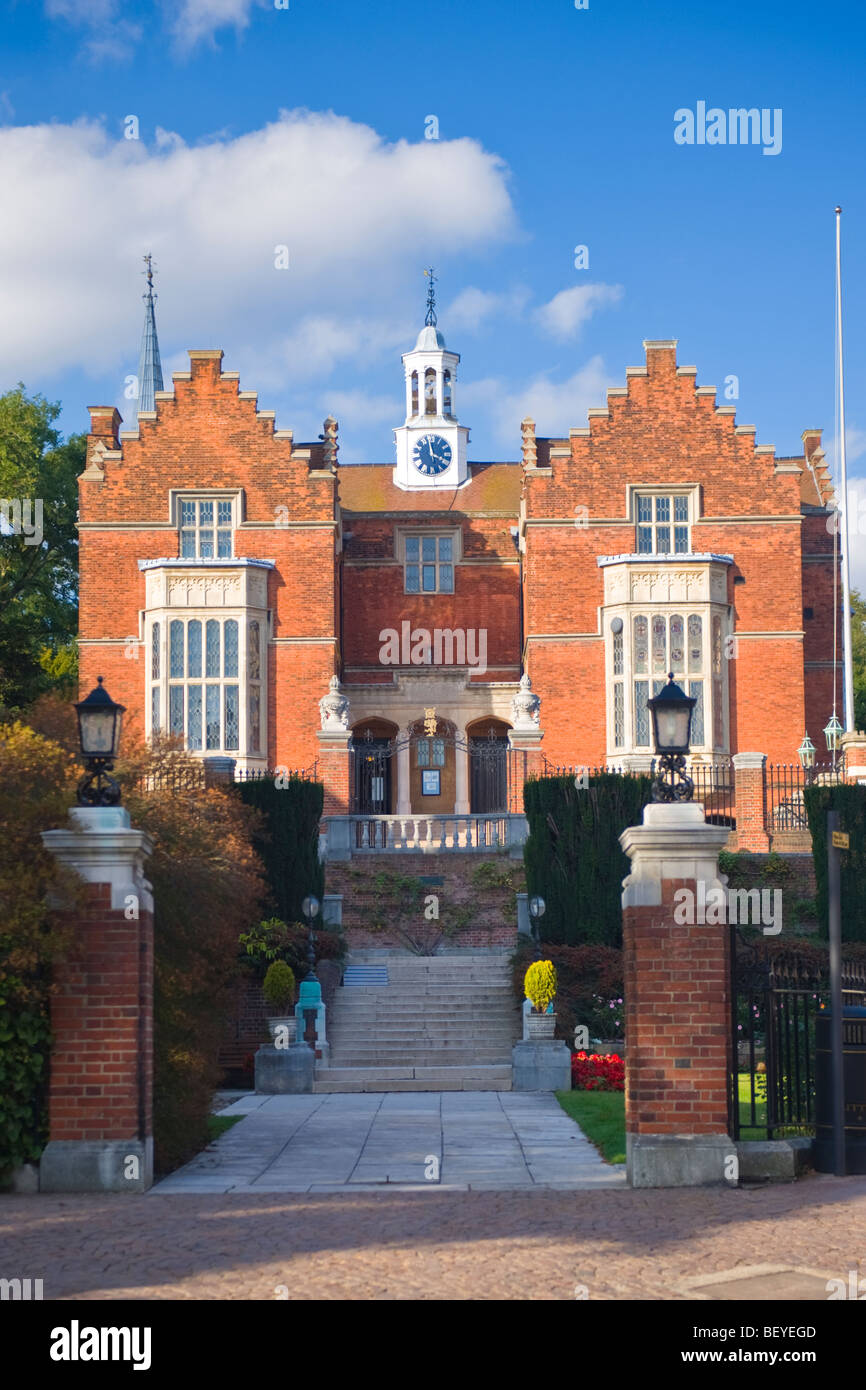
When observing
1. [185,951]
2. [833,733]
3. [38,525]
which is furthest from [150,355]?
[185,951]

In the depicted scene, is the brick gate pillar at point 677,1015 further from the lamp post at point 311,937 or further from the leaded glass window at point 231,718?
the leaded glass window at point 231,718

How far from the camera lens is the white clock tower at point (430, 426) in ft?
136

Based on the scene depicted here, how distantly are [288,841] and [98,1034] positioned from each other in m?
13.5

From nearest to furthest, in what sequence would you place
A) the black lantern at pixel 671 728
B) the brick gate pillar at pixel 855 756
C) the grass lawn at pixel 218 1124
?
the black lantern at pixel 671 728
the grass lawn at pixel 218 1124
the brick gate pillar at pixel 855 756

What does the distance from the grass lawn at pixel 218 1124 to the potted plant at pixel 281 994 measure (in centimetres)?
413

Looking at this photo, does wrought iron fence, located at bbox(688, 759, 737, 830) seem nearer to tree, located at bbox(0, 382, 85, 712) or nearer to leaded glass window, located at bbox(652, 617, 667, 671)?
leaded glass window, located at bbox(652, 617, 667, 671)

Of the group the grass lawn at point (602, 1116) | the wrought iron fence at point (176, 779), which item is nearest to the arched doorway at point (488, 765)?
the wrought iron fence at point (176, 779)

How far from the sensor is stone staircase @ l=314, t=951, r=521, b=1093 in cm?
2098

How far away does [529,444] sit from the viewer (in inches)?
1494

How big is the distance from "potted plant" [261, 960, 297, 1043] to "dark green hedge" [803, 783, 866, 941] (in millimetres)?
8727

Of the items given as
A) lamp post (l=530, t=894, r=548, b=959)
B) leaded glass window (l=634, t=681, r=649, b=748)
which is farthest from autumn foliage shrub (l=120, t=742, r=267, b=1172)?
leaded glass window (l=634, t=681, r=649, b=748)

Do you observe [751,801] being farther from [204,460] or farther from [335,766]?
[204,460]
